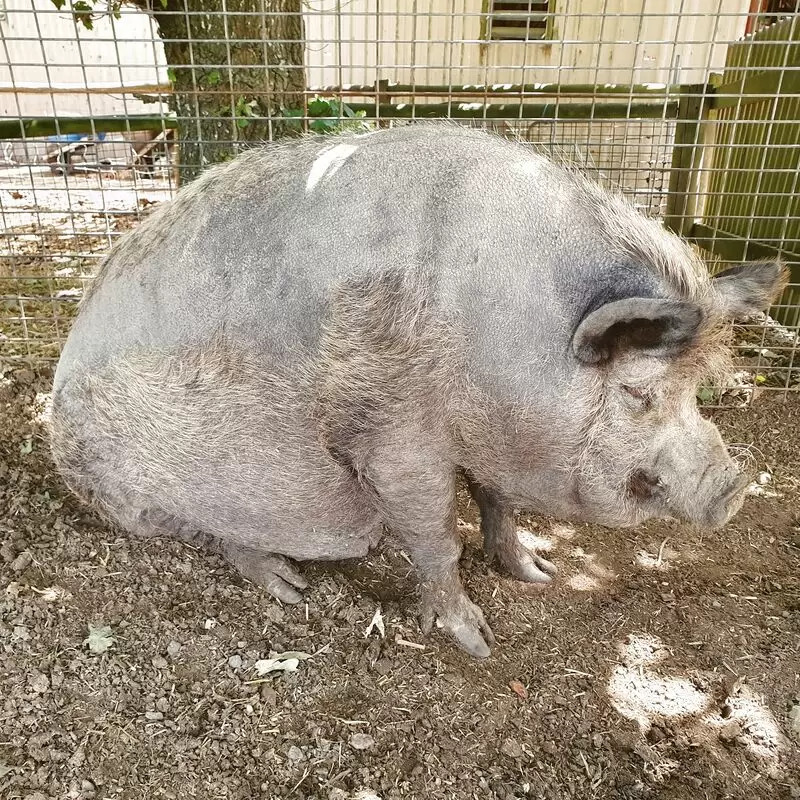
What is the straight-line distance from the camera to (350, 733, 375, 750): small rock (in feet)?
9.02

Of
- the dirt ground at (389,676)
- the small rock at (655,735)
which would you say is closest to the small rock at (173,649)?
the dirt ground at (389,676)

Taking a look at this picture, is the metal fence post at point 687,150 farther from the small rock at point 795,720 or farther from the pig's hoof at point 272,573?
the pig's hoof at point 272,573

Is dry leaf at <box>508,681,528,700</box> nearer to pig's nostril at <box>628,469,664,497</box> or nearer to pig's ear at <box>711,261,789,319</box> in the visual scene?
pig's nostril at <box>628,469,664,497</box>

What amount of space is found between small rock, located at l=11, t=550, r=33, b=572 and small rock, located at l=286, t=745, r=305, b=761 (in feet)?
5.81

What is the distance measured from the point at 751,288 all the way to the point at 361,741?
7.89 ft

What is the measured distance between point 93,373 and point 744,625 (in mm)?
3370

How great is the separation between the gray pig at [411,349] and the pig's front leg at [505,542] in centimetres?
43

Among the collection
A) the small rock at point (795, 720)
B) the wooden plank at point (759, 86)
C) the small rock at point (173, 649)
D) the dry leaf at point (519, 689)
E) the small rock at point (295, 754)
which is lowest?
the small rock at point (795, 720)

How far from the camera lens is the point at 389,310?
8.86 feet

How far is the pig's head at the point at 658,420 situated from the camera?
8.54 feet

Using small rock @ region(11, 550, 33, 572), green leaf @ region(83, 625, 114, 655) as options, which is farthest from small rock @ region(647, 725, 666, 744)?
small rock @ region(11, 550, 33, 572)

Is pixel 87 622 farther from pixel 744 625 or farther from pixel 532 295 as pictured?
pixel 744 625

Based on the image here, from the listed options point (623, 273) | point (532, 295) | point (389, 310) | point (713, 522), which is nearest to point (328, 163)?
point (389, 310)

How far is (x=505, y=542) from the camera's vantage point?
12.0 ft
